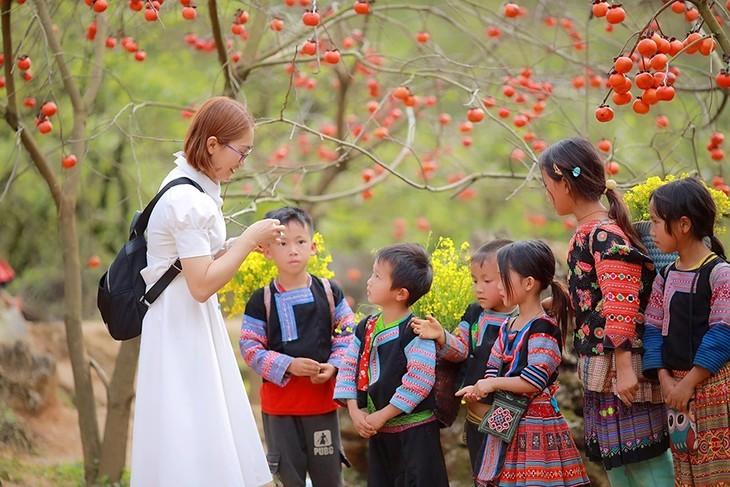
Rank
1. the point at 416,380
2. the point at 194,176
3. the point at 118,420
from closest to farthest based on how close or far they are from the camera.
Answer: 1. the point at 194,176
2. the point at 416,380
3. the point at 118,420

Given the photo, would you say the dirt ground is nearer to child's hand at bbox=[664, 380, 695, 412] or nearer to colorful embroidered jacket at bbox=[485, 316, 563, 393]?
colorful embroidered jacket at bbox=[485, 316, 563, 393]

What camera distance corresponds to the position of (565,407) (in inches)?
176

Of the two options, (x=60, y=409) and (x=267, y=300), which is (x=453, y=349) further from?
(x=60, y=409)

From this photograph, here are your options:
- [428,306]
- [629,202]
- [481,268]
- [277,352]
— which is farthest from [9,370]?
[629,202]

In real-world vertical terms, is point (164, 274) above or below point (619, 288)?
above

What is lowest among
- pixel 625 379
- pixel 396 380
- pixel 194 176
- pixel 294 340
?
pixel 625 379

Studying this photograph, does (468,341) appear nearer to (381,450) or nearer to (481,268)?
(481,268)

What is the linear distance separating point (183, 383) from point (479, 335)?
116 centimetres

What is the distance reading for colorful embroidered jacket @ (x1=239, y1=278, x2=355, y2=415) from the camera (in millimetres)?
3771

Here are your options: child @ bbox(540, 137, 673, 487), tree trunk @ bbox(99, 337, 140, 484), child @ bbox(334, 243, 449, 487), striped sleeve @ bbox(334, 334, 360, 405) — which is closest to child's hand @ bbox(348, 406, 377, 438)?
child @ bbox(334, 243, 449, 487)

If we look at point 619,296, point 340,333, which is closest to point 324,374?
point 340,333

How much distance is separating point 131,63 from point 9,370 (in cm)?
360

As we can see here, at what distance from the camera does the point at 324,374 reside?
3.72m

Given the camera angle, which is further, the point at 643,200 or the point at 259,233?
the point at 643,200
